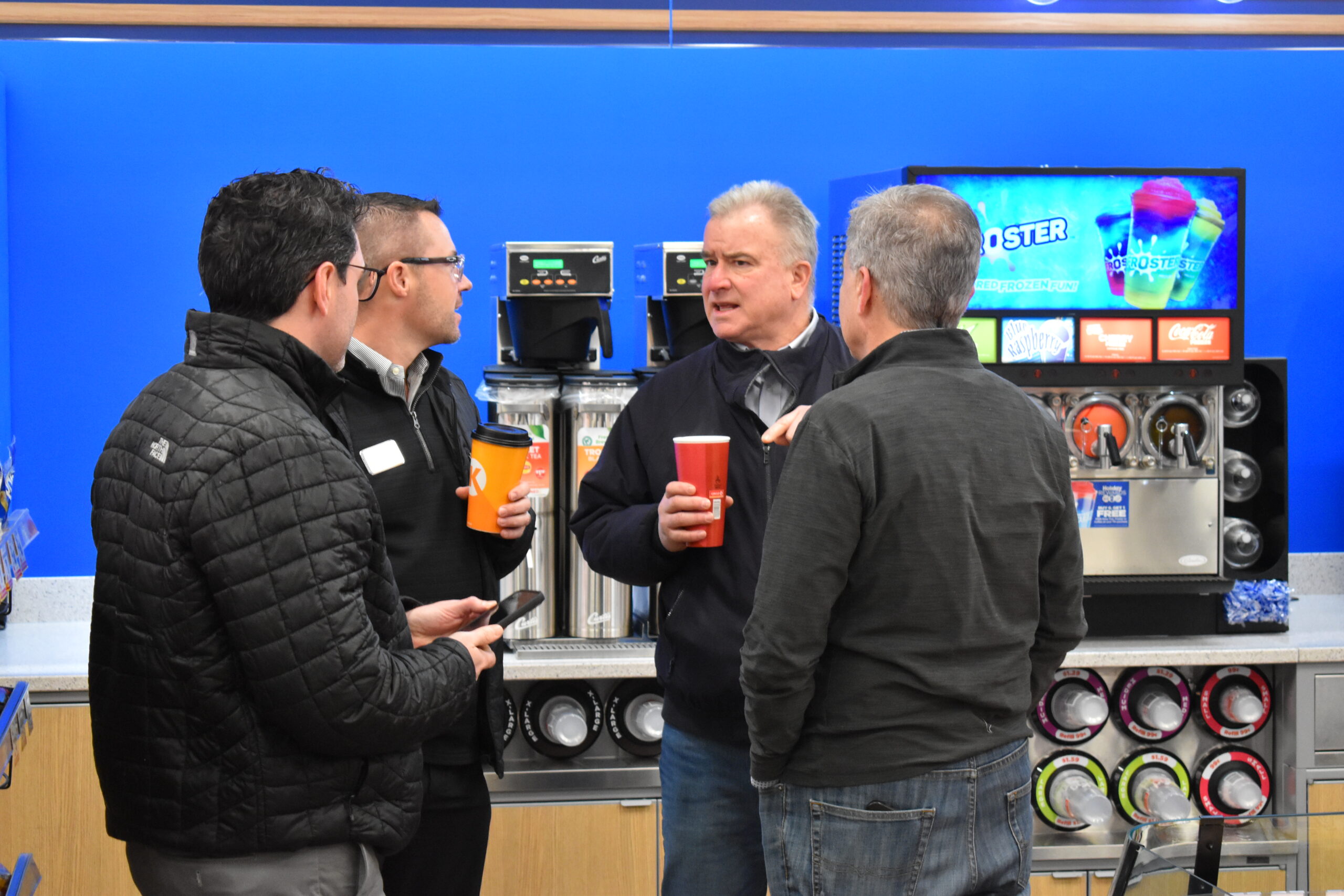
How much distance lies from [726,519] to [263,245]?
37.9 inches

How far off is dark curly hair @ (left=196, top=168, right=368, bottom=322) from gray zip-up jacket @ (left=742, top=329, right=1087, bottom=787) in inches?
27.1

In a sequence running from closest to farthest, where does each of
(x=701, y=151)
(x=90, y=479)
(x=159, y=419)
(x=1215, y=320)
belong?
(x=159, y=419), (x=1215, y=320), (x=90, y=479), (x=701, y=151)

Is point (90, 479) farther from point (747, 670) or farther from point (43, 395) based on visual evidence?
point (747, 670)

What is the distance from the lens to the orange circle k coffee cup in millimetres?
1889

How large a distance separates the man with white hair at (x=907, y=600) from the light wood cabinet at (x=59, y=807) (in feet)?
6.55

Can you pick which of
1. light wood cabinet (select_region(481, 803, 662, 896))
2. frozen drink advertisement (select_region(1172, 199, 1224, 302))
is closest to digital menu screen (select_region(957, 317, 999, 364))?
frozen drink advertisement (select_region(1172, 199, 1224, 302))

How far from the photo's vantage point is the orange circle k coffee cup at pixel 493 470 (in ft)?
6.20

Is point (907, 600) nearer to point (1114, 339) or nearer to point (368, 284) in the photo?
point (368, 284)

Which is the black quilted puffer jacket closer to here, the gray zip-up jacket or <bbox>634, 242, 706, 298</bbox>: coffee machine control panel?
the gray zip-up jacket

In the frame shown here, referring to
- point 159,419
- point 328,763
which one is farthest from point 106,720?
point 159,419

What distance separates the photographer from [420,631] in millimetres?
1854

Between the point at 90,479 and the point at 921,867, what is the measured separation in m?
2.92

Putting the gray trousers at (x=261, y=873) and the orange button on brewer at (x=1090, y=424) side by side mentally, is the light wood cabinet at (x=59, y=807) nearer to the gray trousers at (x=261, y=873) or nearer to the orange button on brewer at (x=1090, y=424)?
the gray trousers at (x=261, y=873)

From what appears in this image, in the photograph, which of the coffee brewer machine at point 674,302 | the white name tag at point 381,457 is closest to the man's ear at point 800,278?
the coffee brewer machine at point 674,302
